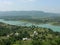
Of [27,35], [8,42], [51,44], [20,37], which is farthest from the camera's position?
[27,35]

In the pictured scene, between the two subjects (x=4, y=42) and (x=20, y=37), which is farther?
(x=20, y=37)

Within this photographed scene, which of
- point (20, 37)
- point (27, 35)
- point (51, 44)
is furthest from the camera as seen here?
point (27, 35)

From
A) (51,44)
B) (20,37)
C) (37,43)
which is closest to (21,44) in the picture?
(37,43)

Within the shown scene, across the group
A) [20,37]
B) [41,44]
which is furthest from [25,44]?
[20,37]

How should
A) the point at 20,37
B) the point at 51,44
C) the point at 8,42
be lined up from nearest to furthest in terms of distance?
1. the point at 51,44
2. the point at 8,42
3. the point at 20,37

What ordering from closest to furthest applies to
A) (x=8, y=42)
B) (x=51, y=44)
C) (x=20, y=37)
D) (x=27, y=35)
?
(x=51, y=44), (x=8, y=42), (x=20, y=37), (x=27, y=35)

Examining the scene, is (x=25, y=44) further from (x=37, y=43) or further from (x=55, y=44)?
(x=55, y=44)

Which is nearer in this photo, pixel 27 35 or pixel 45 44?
pixel 45 44

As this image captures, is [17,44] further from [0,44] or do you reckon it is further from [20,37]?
[20,37]

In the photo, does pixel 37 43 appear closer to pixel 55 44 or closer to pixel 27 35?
pixel 55 44
